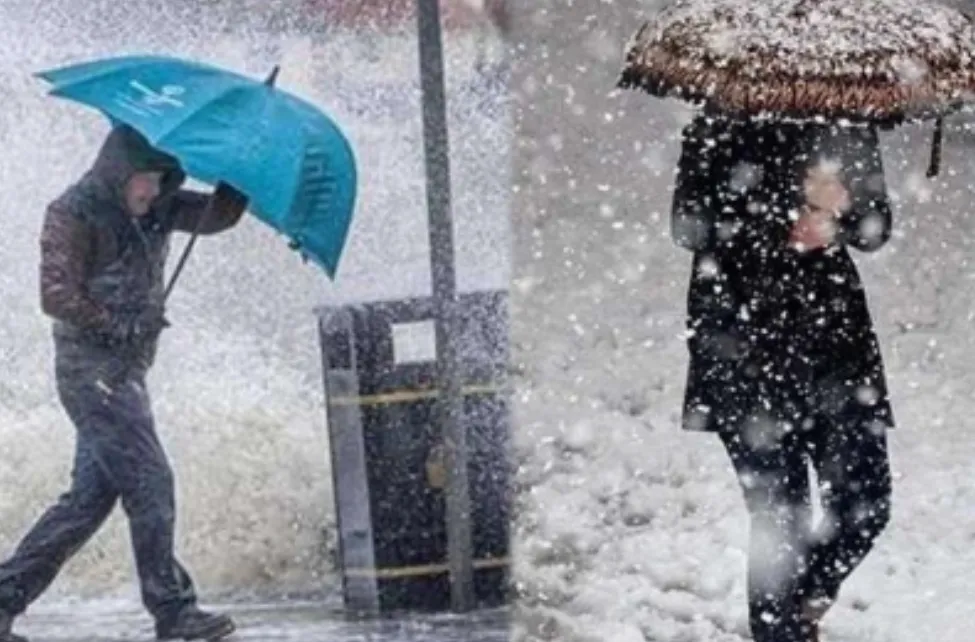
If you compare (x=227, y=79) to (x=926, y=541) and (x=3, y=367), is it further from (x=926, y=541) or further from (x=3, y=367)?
(x=926, y=541)

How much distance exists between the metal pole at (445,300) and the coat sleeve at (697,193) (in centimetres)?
37

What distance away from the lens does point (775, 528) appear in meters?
4.01

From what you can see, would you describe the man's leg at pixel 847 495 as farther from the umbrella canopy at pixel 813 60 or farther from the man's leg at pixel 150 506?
the man's leg at pixel 150 506

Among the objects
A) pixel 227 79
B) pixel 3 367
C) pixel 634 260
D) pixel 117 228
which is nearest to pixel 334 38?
pixel 227 79

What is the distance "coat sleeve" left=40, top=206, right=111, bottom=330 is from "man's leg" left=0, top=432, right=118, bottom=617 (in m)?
0.20

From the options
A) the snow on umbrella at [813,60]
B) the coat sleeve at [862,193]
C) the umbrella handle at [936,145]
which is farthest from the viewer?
the umbrella handle at [936,145]

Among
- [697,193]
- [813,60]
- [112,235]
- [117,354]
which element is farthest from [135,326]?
[813,60]

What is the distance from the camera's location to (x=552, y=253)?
4863mm

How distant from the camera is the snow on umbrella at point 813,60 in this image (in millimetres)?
3865

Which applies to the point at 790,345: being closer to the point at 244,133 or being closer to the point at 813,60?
the point at 813,60

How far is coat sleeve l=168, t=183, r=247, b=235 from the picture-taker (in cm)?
393

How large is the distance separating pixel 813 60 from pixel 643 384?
3.11 ft

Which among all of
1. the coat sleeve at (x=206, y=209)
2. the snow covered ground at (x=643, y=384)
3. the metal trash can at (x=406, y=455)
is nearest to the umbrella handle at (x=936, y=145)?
the snow covered ground at (x=643, y=384)

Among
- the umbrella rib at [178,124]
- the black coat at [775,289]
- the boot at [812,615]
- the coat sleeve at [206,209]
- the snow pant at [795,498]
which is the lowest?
the boot at [812,615]
